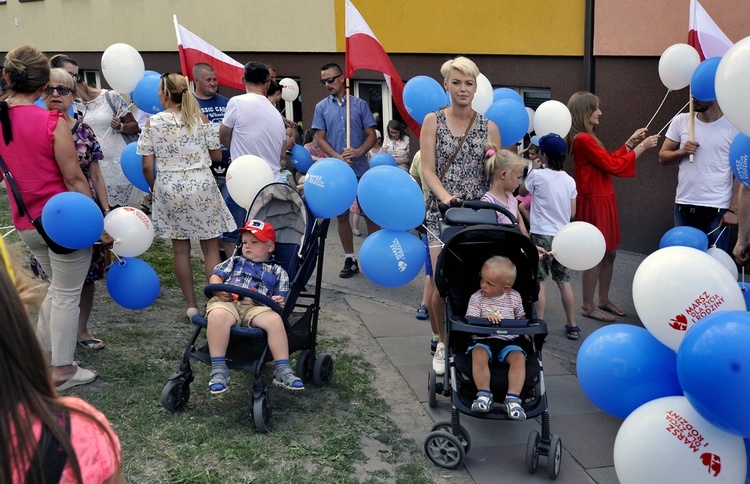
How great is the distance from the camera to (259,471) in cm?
439

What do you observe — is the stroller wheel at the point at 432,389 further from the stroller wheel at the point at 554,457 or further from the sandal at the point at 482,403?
the stroller wheel at the point at 554,457

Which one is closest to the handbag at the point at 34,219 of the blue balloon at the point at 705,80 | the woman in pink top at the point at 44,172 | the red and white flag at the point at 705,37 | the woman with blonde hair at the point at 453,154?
the woman in pink top at the point at 44,172

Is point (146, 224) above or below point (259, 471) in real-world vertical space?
above

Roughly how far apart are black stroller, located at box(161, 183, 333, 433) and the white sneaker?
2.32ft

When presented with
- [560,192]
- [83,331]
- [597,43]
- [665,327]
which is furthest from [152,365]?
[597,43]

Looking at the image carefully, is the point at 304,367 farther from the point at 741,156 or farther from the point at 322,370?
the point at 741,156

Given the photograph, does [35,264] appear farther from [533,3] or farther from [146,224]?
[533,3]

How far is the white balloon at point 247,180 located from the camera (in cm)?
590

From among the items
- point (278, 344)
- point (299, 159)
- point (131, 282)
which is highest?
point (299, 159)

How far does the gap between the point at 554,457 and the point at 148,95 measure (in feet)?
19.3

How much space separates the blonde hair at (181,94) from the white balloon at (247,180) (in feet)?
1.94

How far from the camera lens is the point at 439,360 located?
215 inches

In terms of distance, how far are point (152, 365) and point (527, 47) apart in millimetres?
5845

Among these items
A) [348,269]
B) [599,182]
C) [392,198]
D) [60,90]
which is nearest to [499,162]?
[392,198]
